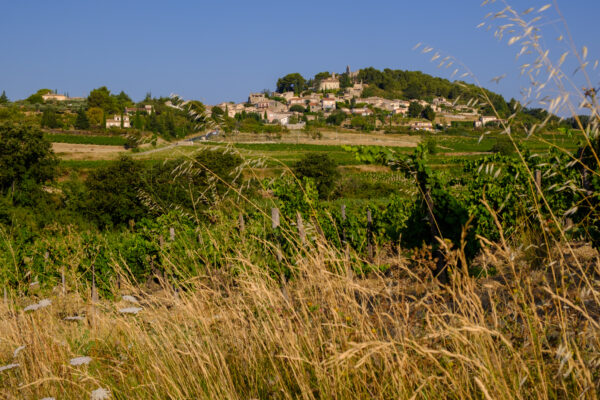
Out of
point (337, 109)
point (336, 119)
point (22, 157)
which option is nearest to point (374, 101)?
point (337, 109)

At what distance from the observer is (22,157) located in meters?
33.3

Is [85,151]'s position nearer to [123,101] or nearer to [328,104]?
[123,101]

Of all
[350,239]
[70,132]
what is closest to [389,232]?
[350,239]

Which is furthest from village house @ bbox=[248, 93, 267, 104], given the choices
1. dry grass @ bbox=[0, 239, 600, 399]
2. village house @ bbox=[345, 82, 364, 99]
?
dry grass @ bbox=[0, 239, 600, 399]

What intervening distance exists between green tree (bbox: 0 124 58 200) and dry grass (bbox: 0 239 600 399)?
3449cm

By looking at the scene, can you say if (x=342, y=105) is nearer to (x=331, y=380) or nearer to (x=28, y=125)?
(x=28, y=125)

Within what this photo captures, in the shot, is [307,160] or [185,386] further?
[307,160]

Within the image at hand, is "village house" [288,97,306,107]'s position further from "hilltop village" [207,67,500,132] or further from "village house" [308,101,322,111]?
"village house" [308,101,322,111]

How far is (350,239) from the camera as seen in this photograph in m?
9.84

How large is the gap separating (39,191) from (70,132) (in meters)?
58.6

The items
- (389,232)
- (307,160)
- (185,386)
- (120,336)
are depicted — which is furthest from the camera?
(307,160)

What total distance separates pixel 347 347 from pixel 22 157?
36.8 metres

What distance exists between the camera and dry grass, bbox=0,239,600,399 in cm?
138

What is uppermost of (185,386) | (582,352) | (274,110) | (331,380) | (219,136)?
(274,110)
